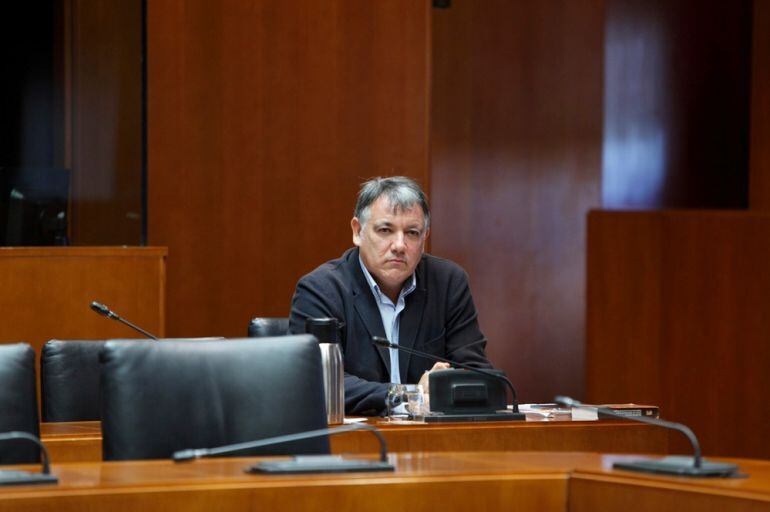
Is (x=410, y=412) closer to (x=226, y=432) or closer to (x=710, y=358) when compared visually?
(x=226, y=432)

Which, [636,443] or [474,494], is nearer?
[474,494]

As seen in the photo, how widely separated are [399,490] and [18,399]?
90cm

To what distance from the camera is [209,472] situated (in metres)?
1.98

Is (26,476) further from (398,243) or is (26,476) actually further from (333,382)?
(398,243)

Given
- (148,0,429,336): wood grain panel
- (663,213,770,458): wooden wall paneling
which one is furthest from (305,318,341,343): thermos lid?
(663,213,770,458): wooden wall paneling

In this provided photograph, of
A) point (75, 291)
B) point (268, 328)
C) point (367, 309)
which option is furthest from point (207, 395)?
point (75, 291)

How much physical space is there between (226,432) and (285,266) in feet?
10.1

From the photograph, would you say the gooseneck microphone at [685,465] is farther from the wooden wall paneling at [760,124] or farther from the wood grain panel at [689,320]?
the wooden wall paneling at [760,124]

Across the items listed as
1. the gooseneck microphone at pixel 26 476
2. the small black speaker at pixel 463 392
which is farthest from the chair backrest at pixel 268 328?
the gooseneck microphone at pixel 26 476

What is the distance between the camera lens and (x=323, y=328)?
3375 mm

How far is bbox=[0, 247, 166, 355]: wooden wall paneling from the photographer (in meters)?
4.87

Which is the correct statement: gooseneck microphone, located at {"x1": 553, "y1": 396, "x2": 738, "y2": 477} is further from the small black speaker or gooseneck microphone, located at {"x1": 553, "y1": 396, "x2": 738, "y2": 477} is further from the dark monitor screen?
the dark monitor screen

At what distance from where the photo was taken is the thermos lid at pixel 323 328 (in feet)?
11.0

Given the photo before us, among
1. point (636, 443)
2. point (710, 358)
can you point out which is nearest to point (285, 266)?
point (710, 358)
